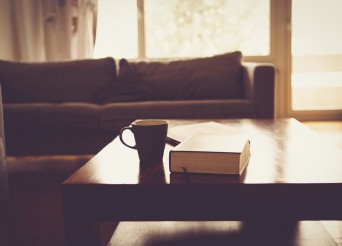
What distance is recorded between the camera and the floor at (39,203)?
59.4 inches

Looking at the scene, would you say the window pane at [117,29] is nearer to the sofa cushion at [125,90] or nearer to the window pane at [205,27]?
the window pane at [205,27]

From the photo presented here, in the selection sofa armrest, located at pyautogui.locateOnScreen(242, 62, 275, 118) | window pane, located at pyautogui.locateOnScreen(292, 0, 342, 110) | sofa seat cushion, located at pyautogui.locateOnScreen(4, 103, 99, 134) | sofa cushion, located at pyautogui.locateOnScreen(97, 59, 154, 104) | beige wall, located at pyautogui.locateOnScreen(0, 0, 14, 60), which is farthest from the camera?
window pane, located at pyautogui.locateOnScreen(292, 0, 342, 110)

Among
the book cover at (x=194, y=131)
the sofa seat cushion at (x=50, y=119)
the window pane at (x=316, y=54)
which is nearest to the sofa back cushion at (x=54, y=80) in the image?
the sofa seat cushion at (x=50, y=119)

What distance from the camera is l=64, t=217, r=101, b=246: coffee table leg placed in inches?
30.8

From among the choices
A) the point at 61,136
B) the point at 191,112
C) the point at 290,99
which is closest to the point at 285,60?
the point at 290,99

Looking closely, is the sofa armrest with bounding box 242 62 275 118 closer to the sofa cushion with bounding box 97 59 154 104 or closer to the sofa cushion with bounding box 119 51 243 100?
the sofa cushion with bounding box 119 51 243 100

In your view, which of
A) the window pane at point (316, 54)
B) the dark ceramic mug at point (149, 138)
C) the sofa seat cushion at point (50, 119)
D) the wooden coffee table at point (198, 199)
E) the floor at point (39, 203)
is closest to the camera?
the wooden coffee table at point (198, 199)

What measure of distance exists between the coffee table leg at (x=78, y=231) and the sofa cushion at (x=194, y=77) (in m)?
2.13


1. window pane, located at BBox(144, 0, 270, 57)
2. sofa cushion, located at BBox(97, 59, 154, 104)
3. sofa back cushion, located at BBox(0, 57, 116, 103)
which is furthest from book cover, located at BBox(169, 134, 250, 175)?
window pane, located at BBox(144, 0, 270, 57)

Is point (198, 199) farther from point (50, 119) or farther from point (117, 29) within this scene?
point (117, 29)

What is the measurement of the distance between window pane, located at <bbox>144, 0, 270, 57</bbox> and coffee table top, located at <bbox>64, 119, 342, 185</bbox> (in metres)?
3.23

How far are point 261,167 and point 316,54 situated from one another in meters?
3.86

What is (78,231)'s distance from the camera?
79 centimetres

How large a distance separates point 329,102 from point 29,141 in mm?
3336
